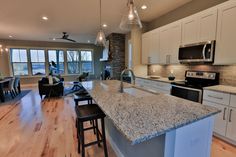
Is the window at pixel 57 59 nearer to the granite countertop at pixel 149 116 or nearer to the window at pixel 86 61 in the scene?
the window at pixel 86 61

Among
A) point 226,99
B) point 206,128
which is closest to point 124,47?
point 226,99

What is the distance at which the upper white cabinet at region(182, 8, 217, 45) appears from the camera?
8.05ft

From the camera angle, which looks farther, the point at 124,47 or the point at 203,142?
the point at 124,47

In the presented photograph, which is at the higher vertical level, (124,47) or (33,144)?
(124,47)

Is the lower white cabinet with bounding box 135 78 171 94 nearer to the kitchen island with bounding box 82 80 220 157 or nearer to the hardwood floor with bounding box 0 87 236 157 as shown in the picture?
the hardwood floor with bounding box 0 87 236 157

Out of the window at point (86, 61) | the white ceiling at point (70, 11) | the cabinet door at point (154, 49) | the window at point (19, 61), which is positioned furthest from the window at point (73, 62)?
the cabinet door at point (154, 49)

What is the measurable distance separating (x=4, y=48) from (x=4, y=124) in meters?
6.55

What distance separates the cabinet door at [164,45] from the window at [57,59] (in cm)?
715

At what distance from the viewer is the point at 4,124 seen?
2980 millimetres

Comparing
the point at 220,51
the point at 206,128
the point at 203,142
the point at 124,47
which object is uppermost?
the point at 124,47

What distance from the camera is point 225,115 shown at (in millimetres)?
2127

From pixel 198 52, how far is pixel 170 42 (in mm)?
853

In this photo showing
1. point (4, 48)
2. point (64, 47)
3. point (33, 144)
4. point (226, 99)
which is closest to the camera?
point (226, 99)

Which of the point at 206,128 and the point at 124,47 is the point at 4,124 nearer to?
the point at 206,128
